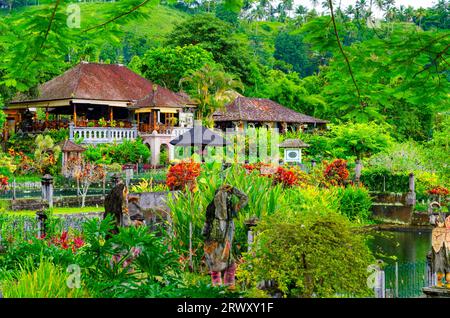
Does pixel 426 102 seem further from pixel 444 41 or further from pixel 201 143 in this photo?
pixel 201 143

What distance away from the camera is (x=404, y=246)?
2244cm

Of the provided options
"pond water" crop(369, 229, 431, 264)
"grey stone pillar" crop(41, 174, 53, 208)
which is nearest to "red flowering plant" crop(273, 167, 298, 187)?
"pond water" crop(369, 229, 431, 264)

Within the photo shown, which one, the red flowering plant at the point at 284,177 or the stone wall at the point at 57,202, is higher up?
the red flowering plant at the point at 284,177

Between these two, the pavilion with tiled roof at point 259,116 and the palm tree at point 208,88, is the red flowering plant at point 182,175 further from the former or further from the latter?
the pavilion with tiled roof at point 259,116

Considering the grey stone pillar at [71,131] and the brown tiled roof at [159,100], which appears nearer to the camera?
the grey stone pillar at [71,131]

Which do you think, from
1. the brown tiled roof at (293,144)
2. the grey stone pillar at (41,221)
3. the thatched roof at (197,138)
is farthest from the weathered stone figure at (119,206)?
the brown tiled roof at (293,144)

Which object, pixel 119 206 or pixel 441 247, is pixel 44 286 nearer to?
pixel 119 206

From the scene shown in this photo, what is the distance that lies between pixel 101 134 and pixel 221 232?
26555 mm

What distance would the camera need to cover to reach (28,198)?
2316 cm

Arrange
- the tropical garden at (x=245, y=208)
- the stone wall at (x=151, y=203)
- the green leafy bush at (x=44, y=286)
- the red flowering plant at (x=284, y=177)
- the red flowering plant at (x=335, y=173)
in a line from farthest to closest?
1. the red flowering plant at (x=335, y=173)
2. the red flowering plant at (x=284, y=177)
3. the stone wall at (x=151, y=203)
4. the green leafy bush at (x=44, y=286)
5. the tropical garden at (x=245, y=208)

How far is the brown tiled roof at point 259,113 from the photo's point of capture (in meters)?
44.5

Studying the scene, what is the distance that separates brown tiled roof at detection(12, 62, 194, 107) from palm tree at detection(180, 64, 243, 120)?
1.05 metres

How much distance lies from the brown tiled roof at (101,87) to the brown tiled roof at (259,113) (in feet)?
13.2
